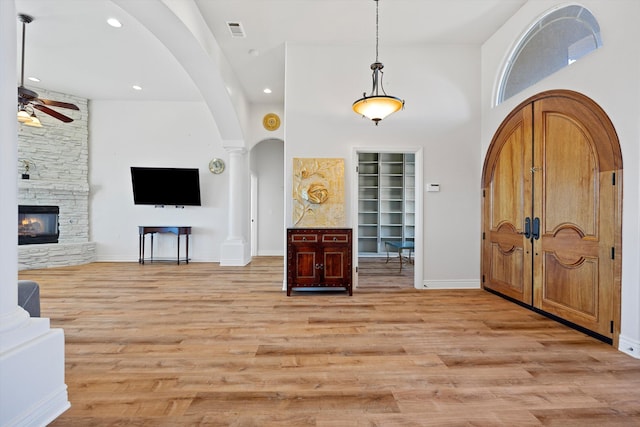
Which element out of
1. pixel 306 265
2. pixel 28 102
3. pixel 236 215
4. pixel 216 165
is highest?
A: pixel 28 102

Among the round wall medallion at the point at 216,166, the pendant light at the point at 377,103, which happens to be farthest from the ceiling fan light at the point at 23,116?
the pendant light at the point at 377,103

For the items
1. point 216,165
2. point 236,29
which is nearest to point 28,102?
point 236,29

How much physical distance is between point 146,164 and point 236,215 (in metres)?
2.55

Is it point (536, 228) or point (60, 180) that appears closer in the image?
point (536, 228)

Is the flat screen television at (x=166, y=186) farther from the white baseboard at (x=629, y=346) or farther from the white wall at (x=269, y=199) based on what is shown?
the white baseboard at (x=629, y=346)

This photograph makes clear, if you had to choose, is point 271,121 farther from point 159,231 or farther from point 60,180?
point 60,180

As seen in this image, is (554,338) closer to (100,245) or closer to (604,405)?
(604,405)

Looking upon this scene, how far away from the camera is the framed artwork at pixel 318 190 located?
4527 mm

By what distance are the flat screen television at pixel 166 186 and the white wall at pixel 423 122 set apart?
3414 millimetres

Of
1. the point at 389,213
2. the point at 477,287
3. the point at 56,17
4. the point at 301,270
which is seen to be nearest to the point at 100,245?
the point at 56,17

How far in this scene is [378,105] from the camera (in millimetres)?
3531

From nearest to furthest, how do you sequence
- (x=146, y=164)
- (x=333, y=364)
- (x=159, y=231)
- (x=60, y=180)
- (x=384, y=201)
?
(x=333, y=364)
(x=60, y=180)
(x=159, y=231)
(x=146, y=164)
(x=384, y=201)

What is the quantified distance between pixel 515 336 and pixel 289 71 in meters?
4.44

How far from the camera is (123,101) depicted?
709 cm
